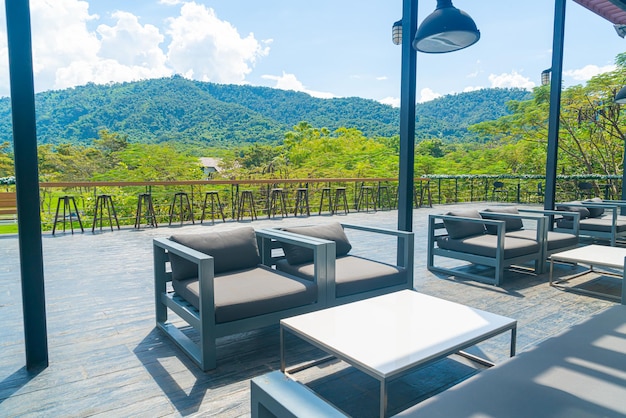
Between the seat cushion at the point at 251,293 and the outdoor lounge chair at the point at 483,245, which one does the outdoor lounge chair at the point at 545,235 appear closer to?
the outdoor lounge chair at the point at 483,245

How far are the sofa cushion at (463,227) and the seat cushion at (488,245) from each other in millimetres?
61

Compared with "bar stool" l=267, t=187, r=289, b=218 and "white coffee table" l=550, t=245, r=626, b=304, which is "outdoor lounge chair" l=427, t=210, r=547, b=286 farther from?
"bar stool" l=267, t=187, r=289, b=218

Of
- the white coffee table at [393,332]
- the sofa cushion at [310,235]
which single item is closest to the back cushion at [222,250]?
the sofa cushion at [310,235]

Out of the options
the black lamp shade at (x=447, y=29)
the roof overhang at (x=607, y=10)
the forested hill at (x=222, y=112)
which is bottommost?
the black lamp shade at (x=447, y=29)

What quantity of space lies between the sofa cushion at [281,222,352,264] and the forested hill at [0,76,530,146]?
1833 cm

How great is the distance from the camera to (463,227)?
4410 millimetres

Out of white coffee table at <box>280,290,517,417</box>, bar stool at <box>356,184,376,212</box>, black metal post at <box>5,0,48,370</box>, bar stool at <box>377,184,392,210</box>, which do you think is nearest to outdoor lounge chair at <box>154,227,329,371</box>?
white coffee table at <box>280,290,517,417</box>

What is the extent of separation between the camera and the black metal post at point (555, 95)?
581 centimetres

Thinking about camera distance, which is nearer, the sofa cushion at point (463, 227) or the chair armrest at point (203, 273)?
the chair armrest at point (203, 273)

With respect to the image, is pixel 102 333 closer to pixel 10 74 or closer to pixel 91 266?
pixel 10 74

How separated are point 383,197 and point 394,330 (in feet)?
34.0

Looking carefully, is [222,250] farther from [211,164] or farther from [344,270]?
[211,164]

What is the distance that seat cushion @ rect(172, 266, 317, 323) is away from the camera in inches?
92.7

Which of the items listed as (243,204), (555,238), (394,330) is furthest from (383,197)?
(394,330)
